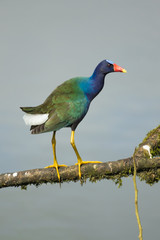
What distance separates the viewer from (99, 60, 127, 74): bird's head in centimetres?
571

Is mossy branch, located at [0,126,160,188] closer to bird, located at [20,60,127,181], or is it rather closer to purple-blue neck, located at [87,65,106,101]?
bird, located at [20,60,127,181]

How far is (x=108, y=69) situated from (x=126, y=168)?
1.74 m

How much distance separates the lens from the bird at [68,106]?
5.34 m

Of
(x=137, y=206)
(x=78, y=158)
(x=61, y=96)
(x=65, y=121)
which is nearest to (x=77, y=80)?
(x=61, y=96)

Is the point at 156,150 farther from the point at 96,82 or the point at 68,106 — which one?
the point at 68,106

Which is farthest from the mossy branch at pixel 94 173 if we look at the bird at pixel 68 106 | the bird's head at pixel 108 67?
the bird's head at pixel 108 67

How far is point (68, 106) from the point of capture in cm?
536

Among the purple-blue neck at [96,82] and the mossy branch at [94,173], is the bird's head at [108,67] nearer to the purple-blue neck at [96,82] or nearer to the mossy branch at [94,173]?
the purple-blue neck at [96,82]

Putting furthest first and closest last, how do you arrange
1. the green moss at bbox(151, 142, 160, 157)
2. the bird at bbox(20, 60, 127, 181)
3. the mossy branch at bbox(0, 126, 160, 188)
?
the green moss at bbox(151, 142, 160, 157)
the mossy branch at bbox(0, 126, 160, 188)
the bird at bbox(20, 60, 127, 181)

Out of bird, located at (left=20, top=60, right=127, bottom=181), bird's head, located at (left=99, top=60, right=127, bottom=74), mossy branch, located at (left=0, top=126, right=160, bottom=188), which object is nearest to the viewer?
bird, located at (left=20, top=60, right=127, bottom=181)

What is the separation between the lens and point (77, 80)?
221 inches

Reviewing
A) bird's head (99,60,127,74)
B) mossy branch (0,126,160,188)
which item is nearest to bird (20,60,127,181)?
bird's head (99,60,127,74)

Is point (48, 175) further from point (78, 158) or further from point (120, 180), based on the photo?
point (120, 180)

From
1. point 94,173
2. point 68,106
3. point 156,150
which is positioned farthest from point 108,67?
point 156,150
